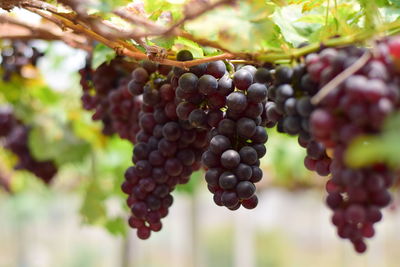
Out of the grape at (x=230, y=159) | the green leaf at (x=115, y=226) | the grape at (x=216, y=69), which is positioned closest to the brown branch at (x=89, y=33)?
the grape at (x=216, y=69)

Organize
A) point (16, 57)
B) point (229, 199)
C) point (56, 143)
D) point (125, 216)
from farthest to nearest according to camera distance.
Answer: point (125, 216)
point (56, 143)
point (16, 57)
point (229, 199)

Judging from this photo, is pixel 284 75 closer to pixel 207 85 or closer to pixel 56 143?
pixel 207 85

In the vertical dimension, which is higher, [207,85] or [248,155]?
[207,85]

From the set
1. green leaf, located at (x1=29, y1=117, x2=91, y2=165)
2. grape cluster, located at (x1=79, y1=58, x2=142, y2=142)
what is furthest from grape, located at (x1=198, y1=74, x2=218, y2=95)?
green leaf, located at (x1=29, y1=117, x2=91, y2=165)

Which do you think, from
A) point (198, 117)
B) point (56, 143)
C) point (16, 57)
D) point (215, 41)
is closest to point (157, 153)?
point (198, 117)

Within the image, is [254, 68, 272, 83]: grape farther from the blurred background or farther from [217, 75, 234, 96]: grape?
the blurred background

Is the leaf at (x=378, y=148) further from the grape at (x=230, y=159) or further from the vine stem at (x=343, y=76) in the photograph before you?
the grape at (x=230, y=159)

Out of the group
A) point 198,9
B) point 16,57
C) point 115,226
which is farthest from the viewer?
point 115,226

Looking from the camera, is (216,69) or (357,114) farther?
(216,69)

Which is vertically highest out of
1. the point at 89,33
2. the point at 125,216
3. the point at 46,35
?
the point at 46,35
